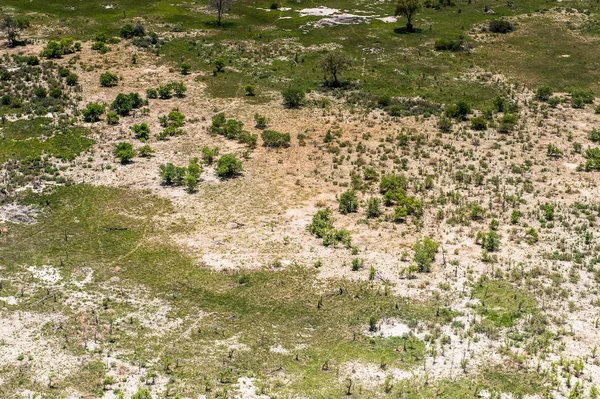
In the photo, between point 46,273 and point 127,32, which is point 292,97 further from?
point 46,273

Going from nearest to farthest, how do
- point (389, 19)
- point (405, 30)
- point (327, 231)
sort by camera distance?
point (327, 231)
point (405, 30)
point (389, 19)

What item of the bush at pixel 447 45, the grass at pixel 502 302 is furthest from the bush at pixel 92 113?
the bush at pixel 447 45

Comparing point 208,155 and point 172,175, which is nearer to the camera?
point 172,175

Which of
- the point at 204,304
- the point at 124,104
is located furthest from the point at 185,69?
the point at 204,304

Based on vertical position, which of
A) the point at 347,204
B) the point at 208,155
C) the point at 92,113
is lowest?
the point at 347,204

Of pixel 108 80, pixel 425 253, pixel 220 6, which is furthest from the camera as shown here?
pixel 220 6

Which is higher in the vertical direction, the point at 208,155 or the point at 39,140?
the point at 208,155
